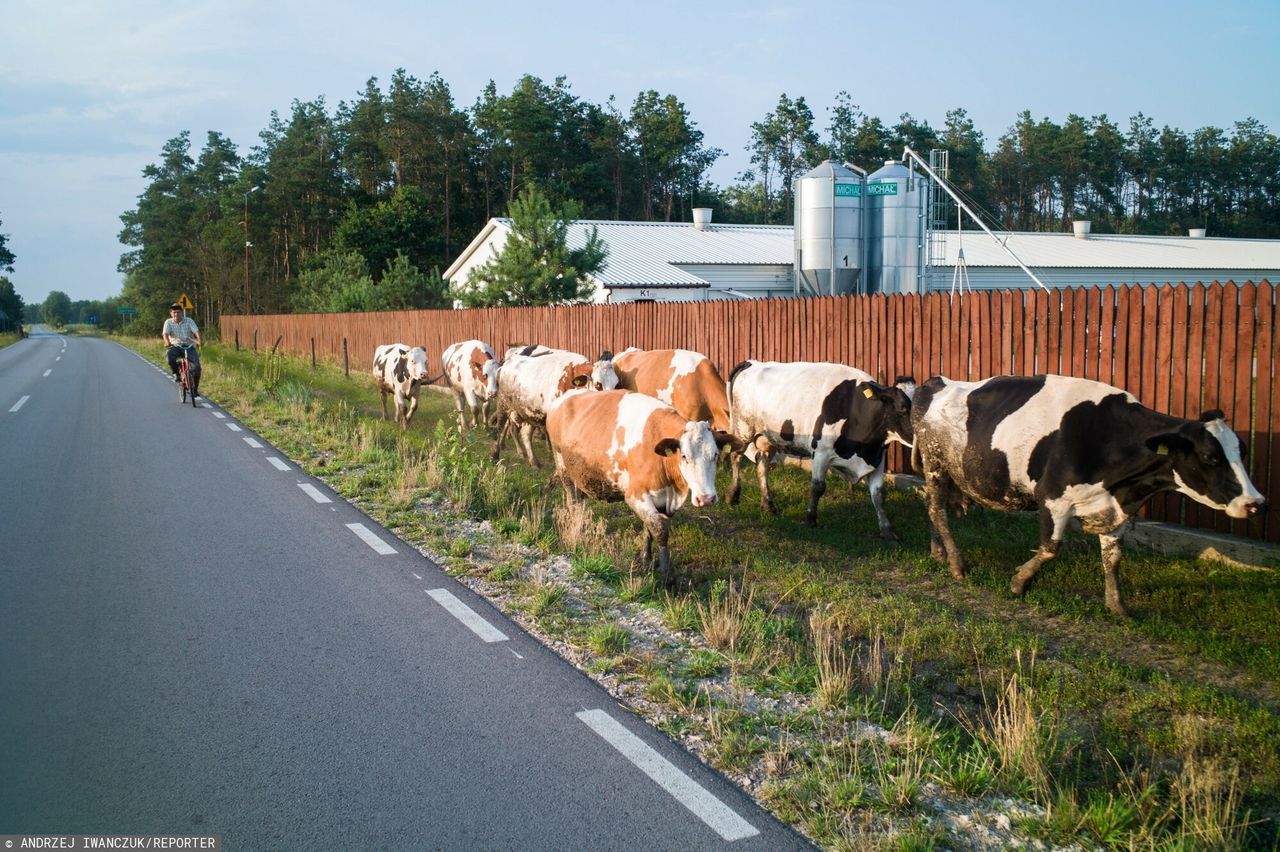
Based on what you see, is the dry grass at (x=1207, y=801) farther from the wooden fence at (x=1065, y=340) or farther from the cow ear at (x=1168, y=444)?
the wooden fence at (x=1065, y=340)

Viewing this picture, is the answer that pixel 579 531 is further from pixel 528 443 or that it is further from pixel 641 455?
pixel 528 443

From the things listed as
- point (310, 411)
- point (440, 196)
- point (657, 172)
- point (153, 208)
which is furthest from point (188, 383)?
point (153, 208)

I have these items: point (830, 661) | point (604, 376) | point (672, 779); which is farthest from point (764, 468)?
point (672, 779)

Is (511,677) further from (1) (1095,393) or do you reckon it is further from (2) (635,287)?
(2) (635,287)

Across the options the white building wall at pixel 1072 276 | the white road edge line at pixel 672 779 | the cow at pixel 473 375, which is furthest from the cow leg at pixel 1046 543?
the white building wall at pixel 1072 276

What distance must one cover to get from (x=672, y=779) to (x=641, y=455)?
3864 mm

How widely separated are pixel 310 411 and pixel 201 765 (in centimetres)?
1462

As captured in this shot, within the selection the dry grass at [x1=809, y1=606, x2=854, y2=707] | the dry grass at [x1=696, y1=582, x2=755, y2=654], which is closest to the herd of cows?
the dry grass at [x1=696, y1=582, x2=755, y2=654]

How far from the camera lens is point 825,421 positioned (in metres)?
9.21

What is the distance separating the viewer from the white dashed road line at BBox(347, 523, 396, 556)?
25.9ft

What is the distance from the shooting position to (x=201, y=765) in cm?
402

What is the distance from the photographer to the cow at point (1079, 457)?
5977 millimetres

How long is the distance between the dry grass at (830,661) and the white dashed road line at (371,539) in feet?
12.2

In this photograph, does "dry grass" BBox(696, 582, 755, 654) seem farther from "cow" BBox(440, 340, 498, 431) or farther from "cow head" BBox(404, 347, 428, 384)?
"cow head" BBox(404, 347, 428, 384)
